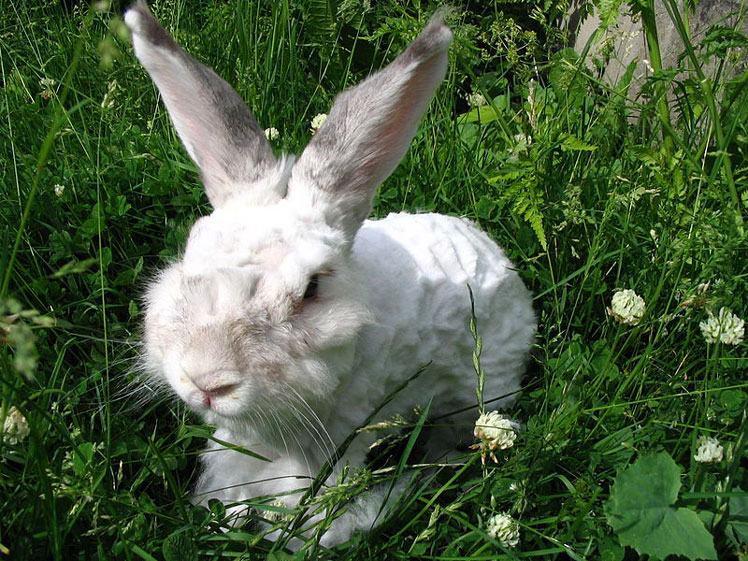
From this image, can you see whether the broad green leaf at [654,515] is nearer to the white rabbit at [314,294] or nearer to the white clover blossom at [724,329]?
the white clover blossom at [724,329]

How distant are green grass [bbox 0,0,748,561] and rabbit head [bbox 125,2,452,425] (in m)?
0.31

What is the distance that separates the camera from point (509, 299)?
3195 millimetres

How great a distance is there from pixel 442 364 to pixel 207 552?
3.96 feet

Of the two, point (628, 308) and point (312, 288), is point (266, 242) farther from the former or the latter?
point (628, 308)

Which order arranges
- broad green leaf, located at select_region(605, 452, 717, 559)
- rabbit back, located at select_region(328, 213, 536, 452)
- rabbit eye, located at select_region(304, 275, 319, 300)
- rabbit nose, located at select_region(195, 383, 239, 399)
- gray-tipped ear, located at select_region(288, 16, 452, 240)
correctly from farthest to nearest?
rabbit back, located at select_region(328, 213, 536, 452), gray-tipped ear, located at select_region(288, 16, 452, 240), rabbit eye, located at select_region(304, 275, 319, 300), rabbit nose, located at select_region(195, 383, 239, 399), broad green leaf, located at select_region(605, 452, 717, 559)

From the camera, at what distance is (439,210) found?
12.5 feet

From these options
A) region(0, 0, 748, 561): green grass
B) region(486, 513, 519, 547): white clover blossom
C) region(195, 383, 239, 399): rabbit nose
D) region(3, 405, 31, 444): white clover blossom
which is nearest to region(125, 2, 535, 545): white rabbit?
region(195, 383, 239, 399): rabbit nose

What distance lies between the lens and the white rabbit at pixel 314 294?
213 centimetres

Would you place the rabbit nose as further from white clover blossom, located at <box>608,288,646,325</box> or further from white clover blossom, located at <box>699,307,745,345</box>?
white clover blossom, located at <box>699,307,745,345</box>

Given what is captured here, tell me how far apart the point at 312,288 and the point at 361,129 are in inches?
24.1

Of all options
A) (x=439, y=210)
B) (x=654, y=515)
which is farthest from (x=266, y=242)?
(x=439, y=210)

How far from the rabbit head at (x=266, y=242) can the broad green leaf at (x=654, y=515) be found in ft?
2.93

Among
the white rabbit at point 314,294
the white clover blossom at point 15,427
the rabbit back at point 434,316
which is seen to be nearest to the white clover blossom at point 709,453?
the white rabbit at point 314,294

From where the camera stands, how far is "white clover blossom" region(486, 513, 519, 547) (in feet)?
7.08
